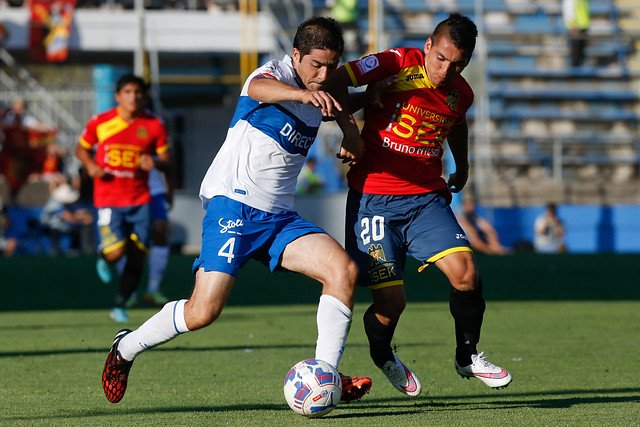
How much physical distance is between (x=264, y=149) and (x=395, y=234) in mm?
1061

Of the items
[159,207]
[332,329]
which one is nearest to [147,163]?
[159,207]

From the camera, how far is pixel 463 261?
6.73 meters

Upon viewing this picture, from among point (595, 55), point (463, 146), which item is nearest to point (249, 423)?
point (463, 146)

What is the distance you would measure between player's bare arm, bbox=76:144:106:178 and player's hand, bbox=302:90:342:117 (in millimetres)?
6582

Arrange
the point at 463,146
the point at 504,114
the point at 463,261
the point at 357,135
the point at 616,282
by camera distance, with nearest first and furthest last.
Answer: the point at 357,135
the point at 463,261
the point at 463,146
the point at 616,282
the point at 504,114

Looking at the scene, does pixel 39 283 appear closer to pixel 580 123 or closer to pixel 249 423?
pixel 249 423

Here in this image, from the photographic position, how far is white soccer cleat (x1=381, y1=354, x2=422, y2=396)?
6703 millimetres

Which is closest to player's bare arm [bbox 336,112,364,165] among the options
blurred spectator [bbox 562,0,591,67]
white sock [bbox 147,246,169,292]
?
white sock [bbox 147,246,169,292]

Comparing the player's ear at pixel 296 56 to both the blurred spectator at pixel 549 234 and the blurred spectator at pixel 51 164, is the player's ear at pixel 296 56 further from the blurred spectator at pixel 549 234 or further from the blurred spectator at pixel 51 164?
the blurred spectator at pixel 51 164

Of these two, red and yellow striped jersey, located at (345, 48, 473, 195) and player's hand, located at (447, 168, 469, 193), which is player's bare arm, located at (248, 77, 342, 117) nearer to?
red and yellow striped jersey, located at (345, 48, 473, 195)

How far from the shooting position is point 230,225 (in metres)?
6.25

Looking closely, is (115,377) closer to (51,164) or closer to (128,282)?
(128,282)

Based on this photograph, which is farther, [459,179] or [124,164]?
[124,164]

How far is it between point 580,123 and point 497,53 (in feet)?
8.83
